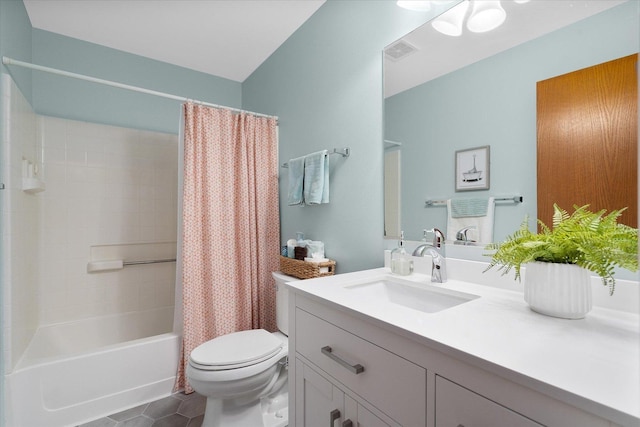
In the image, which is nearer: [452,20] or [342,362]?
[342,362]

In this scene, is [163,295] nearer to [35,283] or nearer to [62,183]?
[35,283]

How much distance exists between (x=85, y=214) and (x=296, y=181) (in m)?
1.75

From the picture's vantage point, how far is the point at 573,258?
0.76 meters

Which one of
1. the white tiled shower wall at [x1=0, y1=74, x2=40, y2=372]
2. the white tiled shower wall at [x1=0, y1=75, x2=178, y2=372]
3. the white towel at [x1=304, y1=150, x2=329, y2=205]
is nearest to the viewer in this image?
the white tiled shower wall at [x1=0, y1=74, x2=40, y2=372]

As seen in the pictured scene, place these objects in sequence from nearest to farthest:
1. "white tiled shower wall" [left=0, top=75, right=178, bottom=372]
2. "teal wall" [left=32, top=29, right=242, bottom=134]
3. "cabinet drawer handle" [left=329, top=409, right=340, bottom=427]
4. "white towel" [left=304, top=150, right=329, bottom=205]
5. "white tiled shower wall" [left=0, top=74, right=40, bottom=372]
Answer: "cabinet drawer handle" [left=329, top=409, right=340, bottom=427] → "white tiled shower wall" [left=0, top=74, right=40, bottom=372] → "white towel" [left=304, top=150, right=329, bottom=205] → "white tiled shower wall" [left=0, top=75, right=178, bottom=372] → "teal wall" [left=32, top=29, right=242, bottom=134]

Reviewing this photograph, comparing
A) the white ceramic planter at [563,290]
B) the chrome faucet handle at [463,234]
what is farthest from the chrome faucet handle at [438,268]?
the white ceramic planter at [563,290]

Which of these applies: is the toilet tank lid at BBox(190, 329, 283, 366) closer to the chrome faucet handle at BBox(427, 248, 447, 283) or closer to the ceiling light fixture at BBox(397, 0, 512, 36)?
the chrome faucet handle at BBox(427, 248, 447, 283)

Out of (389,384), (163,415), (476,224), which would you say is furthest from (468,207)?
(163,415)

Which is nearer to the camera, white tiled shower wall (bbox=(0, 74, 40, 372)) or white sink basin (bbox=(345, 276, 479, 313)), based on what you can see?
white sink basin (bbox=(345, 276, 479, 313))

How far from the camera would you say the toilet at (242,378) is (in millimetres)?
1362

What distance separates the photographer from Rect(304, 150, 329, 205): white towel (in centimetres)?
176

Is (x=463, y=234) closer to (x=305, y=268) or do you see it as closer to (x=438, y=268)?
(x=438, y=268)

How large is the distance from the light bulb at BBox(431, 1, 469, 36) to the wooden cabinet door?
0.43 meters

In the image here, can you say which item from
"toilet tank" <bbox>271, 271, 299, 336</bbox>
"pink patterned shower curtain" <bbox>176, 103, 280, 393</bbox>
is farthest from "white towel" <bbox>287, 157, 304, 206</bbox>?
"toilet tank" <bbox>271, 271, 299, 336</bbox>
